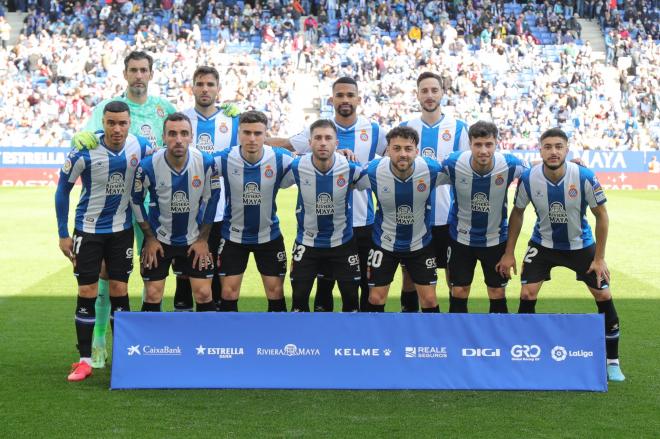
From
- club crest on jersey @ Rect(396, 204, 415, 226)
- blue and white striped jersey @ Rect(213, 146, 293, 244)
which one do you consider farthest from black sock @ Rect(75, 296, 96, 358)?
club crest on jersey @ Rect(396, 204, 415, 226)

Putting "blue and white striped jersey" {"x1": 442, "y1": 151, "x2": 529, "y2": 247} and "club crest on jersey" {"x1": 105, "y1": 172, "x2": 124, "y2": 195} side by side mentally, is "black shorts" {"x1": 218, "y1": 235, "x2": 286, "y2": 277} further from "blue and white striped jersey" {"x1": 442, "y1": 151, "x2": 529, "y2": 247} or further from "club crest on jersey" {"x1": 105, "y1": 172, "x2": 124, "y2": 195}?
"blue and white striped jersey" {"x1": 442, "y1": 151, "x2": 529, "y2": 247}

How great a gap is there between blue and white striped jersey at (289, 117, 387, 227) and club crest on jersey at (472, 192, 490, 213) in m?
0.94

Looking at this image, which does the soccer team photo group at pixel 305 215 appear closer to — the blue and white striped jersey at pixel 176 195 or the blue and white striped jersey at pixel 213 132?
the blue and white striped jersey at pixel 176 195

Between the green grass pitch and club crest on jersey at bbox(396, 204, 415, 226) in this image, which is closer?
the green grass pitch

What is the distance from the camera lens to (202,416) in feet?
18.7

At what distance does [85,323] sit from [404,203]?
244 centimetres

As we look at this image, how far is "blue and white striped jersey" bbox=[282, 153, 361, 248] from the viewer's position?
711 centimetres

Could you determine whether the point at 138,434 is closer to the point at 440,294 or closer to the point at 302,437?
the point at 302,437

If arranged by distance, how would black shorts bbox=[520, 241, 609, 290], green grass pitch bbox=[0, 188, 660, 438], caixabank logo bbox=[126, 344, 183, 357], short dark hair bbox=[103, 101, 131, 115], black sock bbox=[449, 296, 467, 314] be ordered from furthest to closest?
1. black sock bbox=[449, 296, 467, 314]
2. black shorts bbox=[520, 241, 609, 290]
3. short dark hair bbox=[103, 101, 131, 115]
4. caixabank logo bbox=[126, 344, 183, 357]
5. green grass pitch bbox=[0, 188, 660, 438]

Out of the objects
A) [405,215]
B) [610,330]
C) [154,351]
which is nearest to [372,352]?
[405,215]

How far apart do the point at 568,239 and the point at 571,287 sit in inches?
177

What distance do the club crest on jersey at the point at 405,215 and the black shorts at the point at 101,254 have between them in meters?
1.95

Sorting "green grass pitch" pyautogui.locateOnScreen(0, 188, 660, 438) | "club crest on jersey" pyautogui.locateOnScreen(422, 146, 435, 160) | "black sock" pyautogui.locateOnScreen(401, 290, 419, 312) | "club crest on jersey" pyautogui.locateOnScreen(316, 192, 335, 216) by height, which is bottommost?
"green grass pitch" pyautogui.locateOnScreen(0, 188, 660, 438)

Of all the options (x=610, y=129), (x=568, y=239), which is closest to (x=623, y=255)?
(x=568, y=239)
